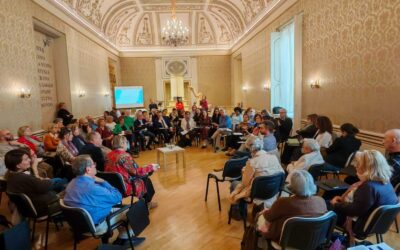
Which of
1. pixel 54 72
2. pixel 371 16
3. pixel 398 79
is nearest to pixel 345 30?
pixel 371 16

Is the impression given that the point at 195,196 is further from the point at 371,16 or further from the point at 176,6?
the point at 176,6

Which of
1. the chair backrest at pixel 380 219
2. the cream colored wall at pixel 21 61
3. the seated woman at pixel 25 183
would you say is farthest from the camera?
the cream colored wall at pixel 21 61

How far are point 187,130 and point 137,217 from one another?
20.0 ft

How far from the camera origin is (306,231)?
6.68 feet

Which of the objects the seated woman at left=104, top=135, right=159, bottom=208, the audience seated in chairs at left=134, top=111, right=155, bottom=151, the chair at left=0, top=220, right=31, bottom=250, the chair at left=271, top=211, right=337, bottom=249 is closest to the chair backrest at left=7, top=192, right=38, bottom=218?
the chair at left=0, top=220, right=31, bottom=250

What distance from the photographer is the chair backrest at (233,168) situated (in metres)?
3.92

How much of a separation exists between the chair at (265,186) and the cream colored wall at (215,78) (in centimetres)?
1366

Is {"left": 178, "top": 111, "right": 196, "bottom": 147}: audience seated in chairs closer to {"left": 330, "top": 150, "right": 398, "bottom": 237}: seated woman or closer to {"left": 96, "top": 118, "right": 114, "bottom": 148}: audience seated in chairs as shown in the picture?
{"left": 96, "top": 118, "right": 114, "bottom": 148}: audience seated in chairs

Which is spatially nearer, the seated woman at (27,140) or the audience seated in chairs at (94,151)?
the audience seated in chairs at (94,151)

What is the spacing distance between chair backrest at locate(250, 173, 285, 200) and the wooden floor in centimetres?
57

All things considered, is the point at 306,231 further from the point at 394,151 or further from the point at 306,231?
the point at 394,151

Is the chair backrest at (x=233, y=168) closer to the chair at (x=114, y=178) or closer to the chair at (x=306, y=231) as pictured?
the chair at (x=114, y=178)

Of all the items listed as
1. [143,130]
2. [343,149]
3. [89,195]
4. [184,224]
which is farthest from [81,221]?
[143,130]

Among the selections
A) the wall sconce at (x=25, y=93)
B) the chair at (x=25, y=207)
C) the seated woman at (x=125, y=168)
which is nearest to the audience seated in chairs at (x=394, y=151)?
the seated woman at (x=125, y=168)
